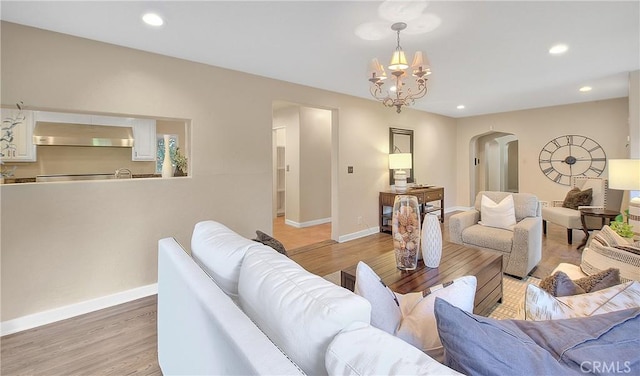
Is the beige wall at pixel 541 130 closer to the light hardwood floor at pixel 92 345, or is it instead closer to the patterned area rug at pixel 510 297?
the patterned area rug at pixel 510 297

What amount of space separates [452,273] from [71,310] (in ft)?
10.2

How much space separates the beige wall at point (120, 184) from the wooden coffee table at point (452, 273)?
1843 mm

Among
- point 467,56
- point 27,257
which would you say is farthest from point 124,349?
point 467,56

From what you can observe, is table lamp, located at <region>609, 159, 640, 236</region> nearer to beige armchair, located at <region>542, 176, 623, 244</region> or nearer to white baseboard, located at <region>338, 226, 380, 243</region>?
beige armchair, located at <region>542, 176, 623, 244</region>

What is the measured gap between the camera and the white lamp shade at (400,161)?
199 inches

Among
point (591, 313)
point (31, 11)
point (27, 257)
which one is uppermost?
point (31, 11)

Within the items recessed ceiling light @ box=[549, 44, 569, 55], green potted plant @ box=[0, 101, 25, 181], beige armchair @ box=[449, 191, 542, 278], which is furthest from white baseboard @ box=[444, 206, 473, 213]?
green potted plant @ box=[0, 101, 25, 181]

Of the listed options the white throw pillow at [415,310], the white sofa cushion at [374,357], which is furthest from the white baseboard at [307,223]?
the white sofa cushion at [374,357]

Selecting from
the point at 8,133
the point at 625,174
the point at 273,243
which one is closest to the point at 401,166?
the point at 625,174

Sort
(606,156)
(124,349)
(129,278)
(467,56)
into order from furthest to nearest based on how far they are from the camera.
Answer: (606,156) → (467,56) → (129,278) → (124,349)

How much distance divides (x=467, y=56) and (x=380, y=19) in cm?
133

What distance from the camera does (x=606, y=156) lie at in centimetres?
513

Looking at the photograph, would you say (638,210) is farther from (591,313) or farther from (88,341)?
(88,341)

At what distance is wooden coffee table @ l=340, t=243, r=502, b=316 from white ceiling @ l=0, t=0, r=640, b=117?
188 cm
